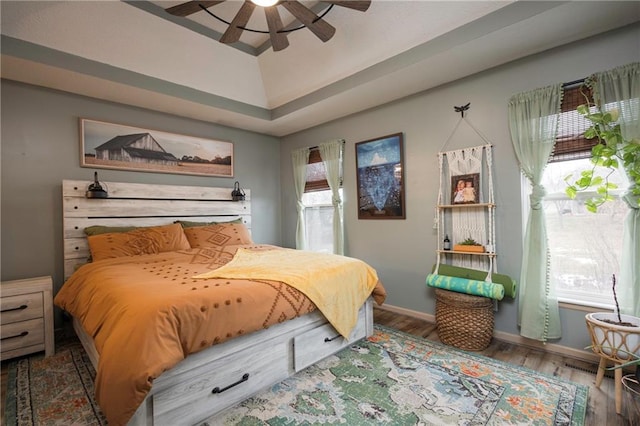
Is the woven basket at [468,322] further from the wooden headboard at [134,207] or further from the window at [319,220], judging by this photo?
the wooden headboard at [134,207]

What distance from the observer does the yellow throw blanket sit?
6.84 ft

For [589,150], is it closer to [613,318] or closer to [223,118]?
[613,318]

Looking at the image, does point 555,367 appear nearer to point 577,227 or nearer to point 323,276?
point 577,227

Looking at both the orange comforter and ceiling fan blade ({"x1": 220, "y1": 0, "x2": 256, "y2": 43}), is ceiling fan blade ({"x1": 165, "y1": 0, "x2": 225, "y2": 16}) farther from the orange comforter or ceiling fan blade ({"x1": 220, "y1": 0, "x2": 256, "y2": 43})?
the orange comforter

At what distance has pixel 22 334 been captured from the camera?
2342 mm

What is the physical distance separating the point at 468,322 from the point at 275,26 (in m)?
2.80

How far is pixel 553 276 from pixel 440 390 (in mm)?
1386

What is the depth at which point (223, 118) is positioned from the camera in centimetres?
387

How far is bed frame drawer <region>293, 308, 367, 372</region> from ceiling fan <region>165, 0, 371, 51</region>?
2246 mm

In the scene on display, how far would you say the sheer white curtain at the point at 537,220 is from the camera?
2334 millimetres

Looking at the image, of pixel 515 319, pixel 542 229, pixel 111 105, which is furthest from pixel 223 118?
pixel 515 319

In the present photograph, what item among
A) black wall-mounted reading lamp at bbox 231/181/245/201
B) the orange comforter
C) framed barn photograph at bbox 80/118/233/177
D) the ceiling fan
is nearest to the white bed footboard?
the orange comforter

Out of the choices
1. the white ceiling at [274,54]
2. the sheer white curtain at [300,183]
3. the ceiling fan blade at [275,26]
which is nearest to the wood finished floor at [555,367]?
the sheer white curtain at [300,183]

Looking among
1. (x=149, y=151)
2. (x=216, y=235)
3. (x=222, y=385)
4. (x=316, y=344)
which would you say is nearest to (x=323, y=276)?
(x=316, y=344)
